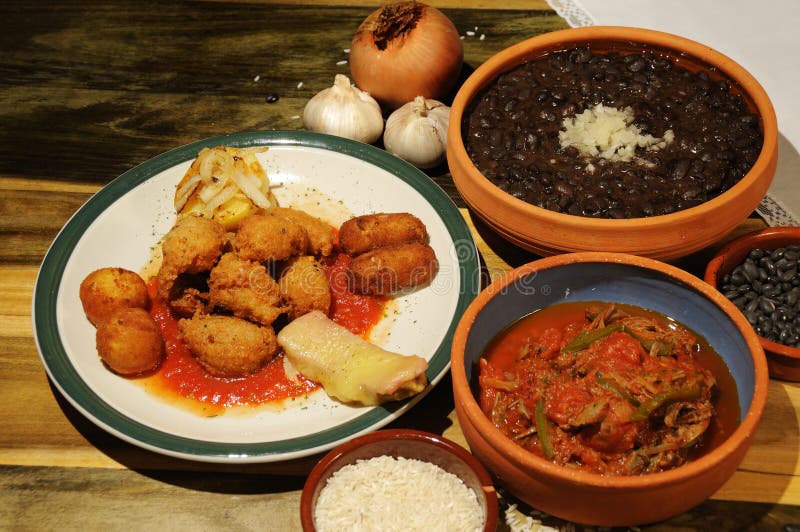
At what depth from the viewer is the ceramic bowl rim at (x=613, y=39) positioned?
366 cm

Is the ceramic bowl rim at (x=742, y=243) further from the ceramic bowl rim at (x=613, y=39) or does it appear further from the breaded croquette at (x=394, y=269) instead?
the breaded croquette at (x=394, y=269)

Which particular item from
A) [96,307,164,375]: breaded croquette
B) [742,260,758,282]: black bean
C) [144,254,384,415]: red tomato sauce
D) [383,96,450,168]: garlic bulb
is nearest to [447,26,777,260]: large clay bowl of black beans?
[742,260,758,282]: black bean

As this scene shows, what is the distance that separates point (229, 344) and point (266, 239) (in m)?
0.59

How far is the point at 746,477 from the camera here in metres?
3.42

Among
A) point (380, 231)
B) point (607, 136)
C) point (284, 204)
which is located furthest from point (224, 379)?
point (607, 136)

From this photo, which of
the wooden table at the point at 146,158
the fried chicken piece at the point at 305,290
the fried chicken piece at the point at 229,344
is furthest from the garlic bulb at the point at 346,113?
the fried chicken piece at the point at 229,344

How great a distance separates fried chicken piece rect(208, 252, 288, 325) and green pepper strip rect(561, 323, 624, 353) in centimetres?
142

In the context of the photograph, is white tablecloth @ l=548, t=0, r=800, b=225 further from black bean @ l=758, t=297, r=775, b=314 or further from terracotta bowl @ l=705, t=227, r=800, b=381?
black bean @ l=758, t=297, r=775, b=314

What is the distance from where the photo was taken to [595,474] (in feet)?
9.36

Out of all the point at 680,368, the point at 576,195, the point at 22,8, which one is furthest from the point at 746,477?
the point at 22,8

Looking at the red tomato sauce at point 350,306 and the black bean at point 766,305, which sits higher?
the black bean at point 766,305

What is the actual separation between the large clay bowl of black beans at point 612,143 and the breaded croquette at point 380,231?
32cm

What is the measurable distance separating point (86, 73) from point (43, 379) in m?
2.77

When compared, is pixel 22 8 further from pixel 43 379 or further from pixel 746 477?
pixel 746 477
